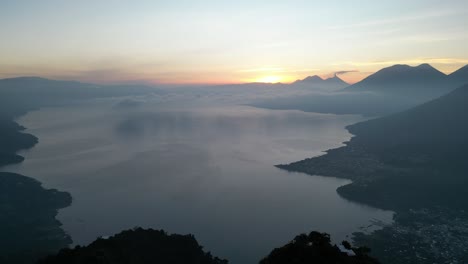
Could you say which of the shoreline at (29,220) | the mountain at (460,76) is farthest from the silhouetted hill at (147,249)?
the mountain at (460,76)

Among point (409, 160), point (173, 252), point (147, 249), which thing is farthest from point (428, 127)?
point (147, 249)

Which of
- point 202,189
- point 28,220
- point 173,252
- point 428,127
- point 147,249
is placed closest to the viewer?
point 147,249

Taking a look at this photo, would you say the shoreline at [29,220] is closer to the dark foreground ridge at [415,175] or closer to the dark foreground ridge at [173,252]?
the dark foreground ridge at [173,252]

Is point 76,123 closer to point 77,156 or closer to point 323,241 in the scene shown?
point 77,156

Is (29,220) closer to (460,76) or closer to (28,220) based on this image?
(28,220)

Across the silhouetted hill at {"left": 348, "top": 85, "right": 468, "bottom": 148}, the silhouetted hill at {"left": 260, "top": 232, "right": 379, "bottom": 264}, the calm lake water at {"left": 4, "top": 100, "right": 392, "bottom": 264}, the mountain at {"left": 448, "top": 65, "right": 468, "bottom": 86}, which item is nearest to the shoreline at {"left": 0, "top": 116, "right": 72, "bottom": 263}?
the calm lake water at {"left": 4, "top": 100, "right": 392, "bottom": 264}

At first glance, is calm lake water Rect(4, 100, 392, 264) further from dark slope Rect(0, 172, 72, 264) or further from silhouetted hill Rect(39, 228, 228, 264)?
silhouetted hill Rect(39, 228, 228, 264)
